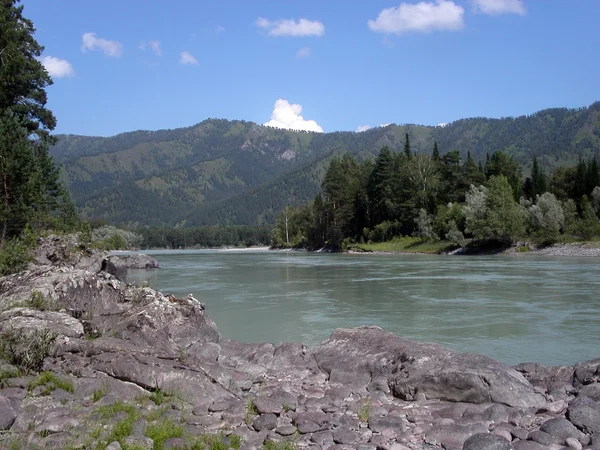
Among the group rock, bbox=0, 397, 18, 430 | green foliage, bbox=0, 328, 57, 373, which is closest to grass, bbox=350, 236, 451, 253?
green foliage, bbox=0, 328, 57, 373

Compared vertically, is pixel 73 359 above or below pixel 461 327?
above

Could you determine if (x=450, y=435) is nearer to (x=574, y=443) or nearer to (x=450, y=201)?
(x=574, y=443)

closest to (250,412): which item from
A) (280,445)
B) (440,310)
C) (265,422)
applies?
(265,422)

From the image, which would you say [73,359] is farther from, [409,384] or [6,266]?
[6,266]

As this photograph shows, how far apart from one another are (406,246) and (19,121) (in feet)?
222

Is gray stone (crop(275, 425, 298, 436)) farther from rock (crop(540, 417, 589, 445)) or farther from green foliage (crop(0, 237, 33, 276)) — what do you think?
green foliage (crop(0, 237, 33, 276))

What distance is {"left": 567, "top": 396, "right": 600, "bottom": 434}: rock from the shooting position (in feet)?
24.2

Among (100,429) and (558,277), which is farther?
(558,277)

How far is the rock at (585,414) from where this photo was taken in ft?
24.2

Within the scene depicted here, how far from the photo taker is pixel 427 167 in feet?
316

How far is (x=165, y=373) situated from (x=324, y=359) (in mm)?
4093

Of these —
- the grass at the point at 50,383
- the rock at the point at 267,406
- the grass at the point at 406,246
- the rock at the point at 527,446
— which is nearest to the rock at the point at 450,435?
the rock at the point at 527,446

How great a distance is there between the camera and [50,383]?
8461mm

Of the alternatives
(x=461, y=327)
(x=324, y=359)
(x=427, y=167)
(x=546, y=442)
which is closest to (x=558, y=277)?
(x=461, y=327)
